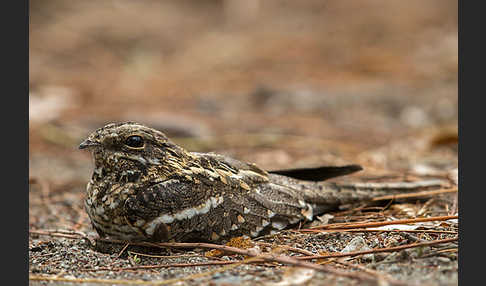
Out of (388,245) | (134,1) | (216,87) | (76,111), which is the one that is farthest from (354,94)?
(134,1)

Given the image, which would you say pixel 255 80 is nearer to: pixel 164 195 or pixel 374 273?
pixel 164 195

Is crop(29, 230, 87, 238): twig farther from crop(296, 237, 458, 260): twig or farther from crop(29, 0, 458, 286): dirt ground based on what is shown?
crop(296, 237, 458, 260): twig

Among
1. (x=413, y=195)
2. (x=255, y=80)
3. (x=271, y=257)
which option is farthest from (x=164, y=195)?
(x=255, y=80)

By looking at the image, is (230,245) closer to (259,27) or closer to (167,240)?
(167,240)

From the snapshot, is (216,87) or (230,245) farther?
(216,87)

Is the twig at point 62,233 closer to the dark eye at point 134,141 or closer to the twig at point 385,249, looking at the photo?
the dark eye at point 134,141

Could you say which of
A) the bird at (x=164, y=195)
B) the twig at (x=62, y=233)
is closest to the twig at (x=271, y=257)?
the bird at (x=164, y=195)
